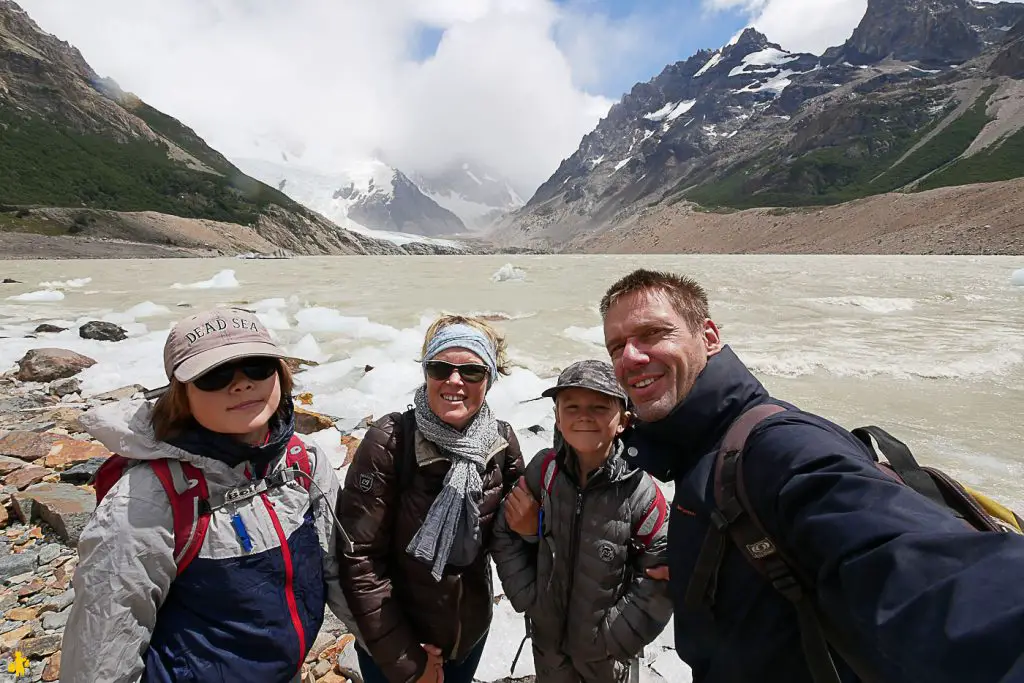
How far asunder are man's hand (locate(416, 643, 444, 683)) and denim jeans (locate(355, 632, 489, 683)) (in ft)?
0.74

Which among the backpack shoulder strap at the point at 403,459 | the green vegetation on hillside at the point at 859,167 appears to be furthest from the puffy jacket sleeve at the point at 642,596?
the green vegetation on hillside at the point at 859,167

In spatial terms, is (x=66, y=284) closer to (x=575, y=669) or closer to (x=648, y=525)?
(x=575, y=669)

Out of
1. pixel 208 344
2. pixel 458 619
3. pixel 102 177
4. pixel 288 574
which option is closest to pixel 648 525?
pixel 458 619

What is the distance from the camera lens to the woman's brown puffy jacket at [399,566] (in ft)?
7.03

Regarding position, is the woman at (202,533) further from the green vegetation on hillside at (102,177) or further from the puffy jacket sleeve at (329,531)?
the green vegetation on hillside at (102,177)

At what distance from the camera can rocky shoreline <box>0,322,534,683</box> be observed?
2893 millimetres

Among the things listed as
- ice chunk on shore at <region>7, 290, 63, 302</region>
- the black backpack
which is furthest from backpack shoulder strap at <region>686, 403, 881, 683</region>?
ice chunk on shore at <region>7, 290, 63, 302</region>

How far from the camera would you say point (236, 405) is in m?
1.83

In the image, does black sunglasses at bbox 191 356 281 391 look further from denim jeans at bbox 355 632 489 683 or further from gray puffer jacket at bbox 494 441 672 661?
denim jeans at bbox 355 632 489 683

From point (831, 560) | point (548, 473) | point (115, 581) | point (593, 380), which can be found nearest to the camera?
point (831, 560)

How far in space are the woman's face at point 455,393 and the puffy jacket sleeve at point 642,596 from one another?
85 cm

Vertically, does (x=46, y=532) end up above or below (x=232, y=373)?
below

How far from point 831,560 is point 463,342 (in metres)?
1.66

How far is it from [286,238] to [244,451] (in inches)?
4634
